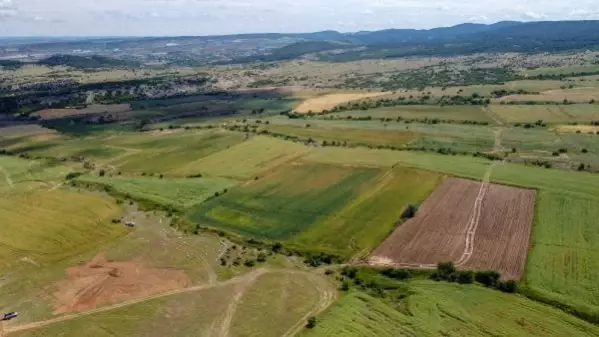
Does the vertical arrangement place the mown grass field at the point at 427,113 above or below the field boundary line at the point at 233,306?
above

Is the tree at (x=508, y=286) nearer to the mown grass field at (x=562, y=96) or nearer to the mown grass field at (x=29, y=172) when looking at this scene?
the mown grass field at (x=29, y=172)

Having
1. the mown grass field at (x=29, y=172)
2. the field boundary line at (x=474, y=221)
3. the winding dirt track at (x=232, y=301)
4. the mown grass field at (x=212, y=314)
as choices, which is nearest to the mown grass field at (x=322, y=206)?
the field boundary line at (x=474, y=221)

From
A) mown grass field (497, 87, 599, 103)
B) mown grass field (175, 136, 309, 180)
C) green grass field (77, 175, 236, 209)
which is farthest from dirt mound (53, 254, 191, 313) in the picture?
mown grass field (497, 87, 599, 103)

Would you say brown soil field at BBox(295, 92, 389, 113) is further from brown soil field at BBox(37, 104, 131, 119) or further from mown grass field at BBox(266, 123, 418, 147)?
brown soil field at BBox(37, 104, 131, 119)

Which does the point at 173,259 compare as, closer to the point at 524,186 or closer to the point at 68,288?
the point at 68,288

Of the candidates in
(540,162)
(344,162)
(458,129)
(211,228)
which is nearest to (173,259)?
(211,228)

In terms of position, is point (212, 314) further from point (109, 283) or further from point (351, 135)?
point (351, 135)
